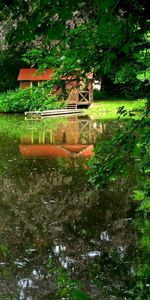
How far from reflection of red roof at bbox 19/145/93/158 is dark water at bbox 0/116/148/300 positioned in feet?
0.23

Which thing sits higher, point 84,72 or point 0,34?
point 0,34

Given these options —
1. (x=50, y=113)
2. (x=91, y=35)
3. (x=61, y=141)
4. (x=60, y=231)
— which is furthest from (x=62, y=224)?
(x=50, y=113)

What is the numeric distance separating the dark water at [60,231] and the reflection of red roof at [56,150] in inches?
2.8

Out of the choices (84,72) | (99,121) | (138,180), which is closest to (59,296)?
(84,72)

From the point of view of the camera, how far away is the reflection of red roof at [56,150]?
17.1 m

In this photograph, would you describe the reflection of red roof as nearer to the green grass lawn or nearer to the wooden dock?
the green grass lawn

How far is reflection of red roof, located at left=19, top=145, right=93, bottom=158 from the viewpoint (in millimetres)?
17078

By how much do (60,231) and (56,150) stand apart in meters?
8.72

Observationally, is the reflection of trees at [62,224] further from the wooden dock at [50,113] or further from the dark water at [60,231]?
the wooden dock at [50,113]

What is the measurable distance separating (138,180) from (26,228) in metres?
4.45

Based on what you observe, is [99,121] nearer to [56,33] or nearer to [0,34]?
[0,34]

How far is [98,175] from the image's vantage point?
6250mm

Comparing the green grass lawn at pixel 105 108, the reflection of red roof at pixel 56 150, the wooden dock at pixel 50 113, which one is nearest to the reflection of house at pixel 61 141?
the reflection of red roof at pixel 56 150

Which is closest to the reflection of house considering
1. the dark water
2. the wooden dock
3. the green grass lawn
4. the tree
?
the dark water
